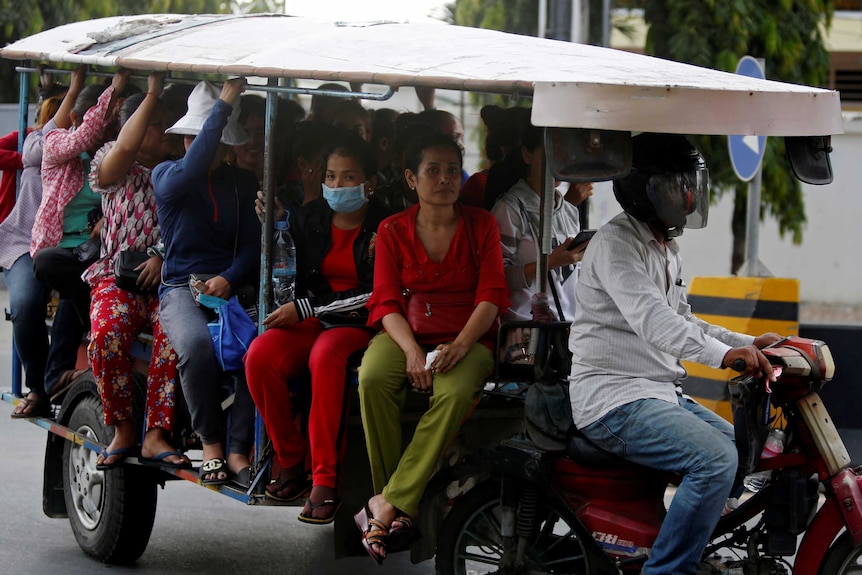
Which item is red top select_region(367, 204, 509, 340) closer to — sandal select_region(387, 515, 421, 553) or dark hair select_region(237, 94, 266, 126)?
sandal select_region(387, 515, 421, 553)

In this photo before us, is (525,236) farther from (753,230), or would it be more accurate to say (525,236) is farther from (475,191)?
(753,230)

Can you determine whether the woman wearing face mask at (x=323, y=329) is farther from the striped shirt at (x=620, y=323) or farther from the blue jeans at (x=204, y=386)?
the striped shirt at (x=620, y=323)

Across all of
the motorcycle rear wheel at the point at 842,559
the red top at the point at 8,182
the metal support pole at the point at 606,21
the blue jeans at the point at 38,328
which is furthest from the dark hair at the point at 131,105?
the metal support pole at the point at 606,21

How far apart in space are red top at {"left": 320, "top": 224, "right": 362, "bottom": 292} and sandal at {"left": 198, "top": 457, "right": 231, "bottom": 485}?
31.1 inches

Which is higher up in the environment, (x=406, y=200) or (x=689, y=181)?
(x=689, y=181)

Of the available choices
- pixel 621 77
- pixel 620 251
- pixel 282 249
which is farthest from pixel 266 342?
pixel 621 77

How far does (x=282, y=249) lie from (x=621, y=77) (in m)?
1.67

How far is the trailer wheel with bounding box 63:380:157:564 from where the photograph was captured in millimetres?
5238

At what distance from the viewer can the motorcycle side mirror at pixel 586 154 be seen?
3486 mm

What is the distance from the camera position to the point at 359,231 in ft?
15.8

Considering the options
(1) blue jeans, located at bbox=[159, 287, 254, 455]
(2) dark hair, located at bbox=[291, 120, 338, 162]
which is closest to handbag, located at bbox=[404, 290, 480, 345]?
(1) blue jeans, located at bbox=[159, 287, 254, 455]

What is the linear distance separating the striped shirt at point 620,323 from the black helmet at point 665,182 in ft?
0.24

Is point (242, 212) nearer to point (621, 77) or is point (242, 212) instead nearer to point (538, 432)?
point (538, 432)

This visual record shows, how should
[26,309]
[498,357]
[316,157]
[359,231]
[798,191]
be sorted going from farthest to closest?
[798,191]
[26,309]
[316,157]
[359,231]
[498,357]
